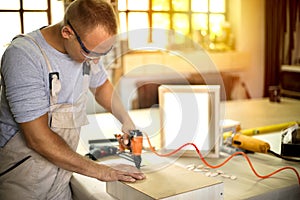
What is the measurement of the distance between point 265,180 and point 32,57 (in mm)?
852

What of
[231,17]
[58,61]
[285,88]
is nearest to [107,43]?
[58,61]

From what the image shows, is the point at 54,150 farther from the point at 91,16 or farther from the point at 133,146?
the point at 91,16

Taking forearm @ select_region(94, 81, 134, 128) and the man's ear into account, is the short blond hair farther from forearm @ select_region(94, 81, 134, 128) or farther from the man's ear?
Answer: forearm @ select_region(94, 81, 134, 128)

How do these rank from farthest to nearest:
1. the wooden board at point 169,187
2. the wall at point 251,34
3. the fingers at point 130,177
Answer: the wall at point 251,34, the fingers at point 130,177, the wooden board at point 169,187

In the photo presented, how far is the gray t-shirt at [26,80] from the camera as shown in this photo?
47.6 inches

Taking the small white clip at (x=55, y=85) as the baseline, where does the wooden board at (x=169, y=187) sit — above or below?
below

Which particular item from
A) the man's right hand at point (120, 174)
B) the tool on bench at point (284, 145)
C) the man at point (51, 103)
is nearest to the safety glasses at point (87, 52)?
the man at point (51, 103)

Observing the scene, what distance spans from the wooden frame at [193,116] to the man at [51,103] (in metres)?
0.19

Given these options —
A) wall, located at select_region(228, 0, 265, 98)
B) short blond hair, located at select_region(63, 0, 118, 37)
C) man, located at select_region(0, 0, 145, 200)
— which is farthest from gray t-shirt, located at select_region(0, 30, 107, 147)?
wall, located at select_region(228, 0, 265, 98)

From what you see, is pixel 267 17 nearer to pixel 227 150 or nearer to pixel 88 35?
pixel 227 150

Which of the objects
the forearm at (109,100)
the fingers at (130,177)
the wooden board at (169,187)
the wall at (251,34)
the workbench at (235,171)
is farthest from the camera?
the wall at (251,34)

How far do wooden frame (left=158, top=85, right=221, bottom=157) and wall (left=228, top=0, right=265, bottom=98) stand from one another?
381 centimetres

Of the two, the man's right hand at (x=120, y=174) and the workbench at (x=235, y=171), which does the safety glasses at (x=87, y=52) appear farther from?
the man's right hand at (x=120, y=174)

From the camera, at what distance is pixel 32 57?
125cm
